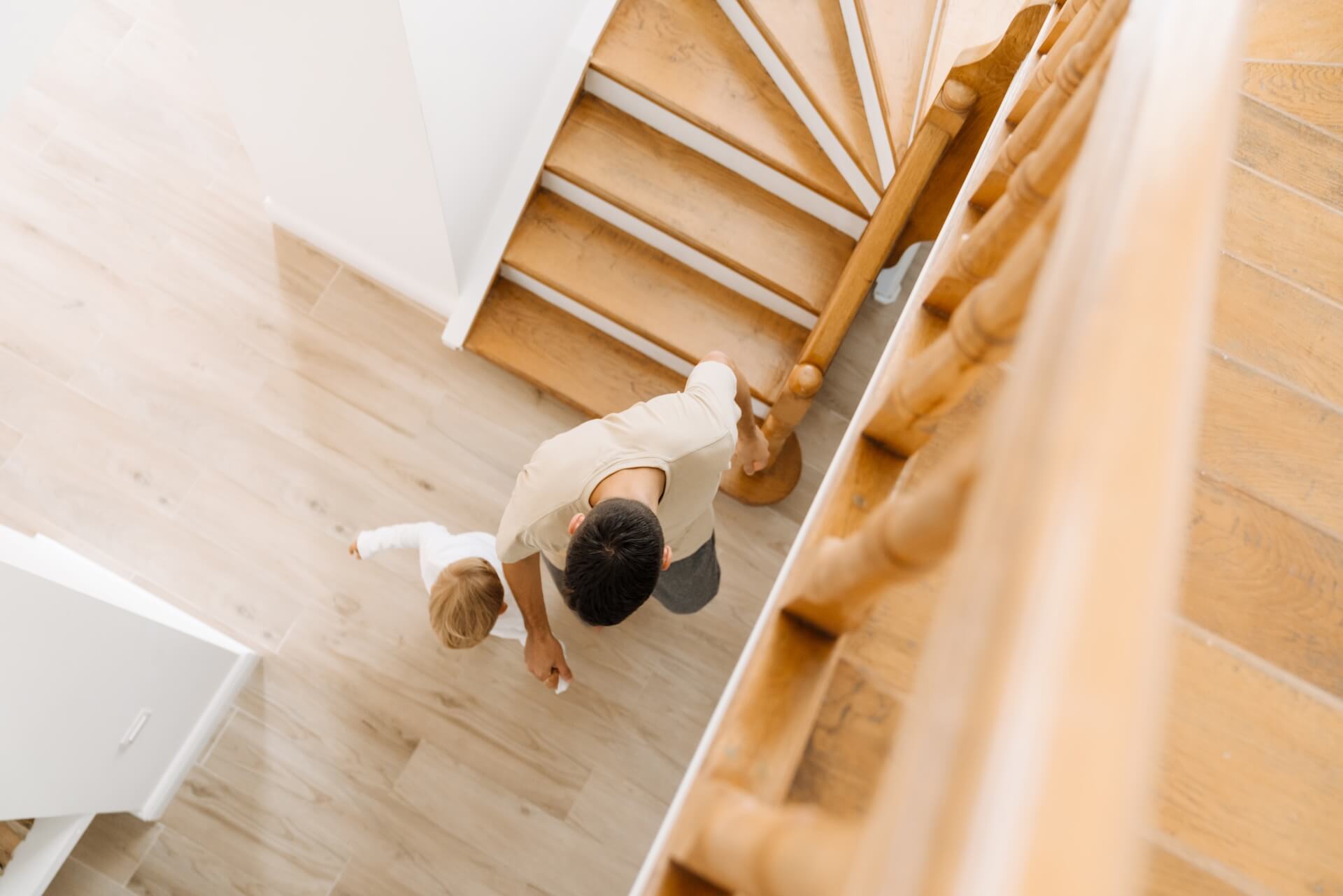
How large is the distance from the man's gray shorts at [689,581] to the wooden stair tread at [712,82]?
1.19m

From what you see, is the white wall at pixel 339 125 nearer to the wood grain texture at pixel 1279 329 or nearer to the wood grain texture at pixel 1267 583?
the wood grain texture at pixel 1279 329

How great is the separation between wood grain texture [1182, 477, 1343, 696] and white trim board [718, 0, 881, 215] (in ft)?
5.70

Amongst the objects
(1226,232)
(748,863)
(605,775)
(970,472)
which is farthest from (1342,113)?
(605,775)

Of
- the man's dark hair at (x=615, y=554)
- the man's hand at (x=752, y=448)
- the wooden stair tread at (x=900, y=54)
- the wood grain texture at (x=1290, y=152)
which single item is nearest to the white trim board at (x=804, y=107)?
the wooden stair tread at (x=900, y=54)

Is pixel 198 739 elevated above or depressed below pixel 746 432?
below

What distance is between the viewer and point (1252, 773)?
3.23 ft

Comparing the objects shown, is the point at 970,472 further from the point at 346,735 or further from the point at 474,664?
the point at 346,735

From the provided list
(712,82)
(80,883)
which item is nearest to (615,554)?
(712,82)

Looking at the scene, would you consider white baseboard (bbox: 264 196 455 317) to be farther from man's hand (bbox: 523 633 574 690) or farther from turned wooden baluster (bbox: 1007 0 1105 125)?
turned wooden baluster (bbox: 1007 0 1105 125)

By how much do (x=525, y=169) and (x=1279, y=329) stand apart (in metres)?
2.25

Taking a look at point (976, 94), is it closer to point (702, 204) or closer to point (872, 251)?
point (872, 251)

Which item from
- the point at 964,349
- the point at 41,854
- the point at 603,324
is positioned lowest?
the point at 41,854

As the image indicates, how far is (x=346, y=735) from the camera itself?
112 inches

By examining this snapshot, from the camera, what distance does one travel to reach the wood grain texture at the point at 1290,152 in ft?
5.13
